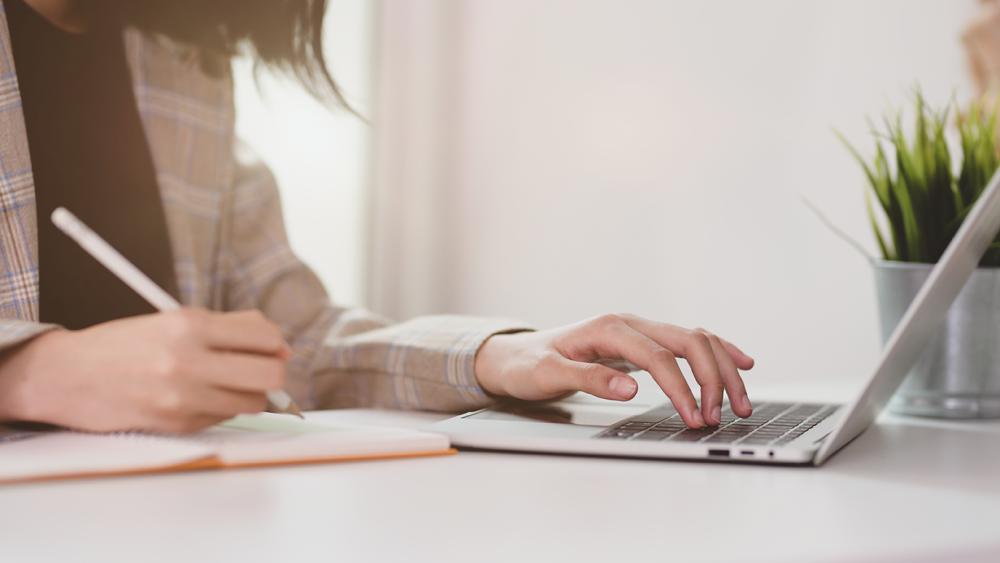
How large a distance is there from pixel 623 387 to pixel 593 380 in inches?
1.4

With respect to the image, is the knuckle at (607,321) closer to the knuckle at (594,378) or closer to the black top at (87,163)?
the knuckle at (594,378)

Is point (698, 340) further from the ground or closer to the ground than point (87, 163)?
closer to the ground

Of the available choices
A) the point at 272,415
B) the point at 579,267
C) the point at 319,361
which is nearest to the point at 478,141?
the point at 579,267

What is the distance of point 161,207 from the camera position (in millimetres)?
1120

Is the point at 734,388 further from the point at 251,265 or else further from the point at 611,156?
the point at 611,156

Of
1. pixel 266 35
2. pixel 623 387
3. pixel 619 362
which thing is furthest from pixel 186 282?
pixel 623 387

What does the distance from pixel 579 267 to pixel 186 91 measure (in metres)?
1.10

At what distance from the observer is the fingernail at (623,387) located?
2.13 feet

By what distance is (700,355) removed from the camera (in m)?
0.69

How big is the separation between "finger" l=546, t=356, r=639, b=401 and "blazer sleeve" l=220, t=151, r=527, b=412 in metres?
0.11

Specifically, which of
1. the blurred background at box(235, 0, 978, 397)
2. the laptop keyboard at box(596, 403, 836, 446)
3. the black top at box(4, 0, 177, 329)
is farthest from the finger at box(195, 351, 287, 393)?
the blurred background at box(235, 0, 978, 397)

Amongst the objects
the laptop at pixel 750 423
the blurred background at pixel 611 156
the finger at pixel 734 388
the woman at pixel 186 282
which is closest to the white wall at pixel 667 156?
the blurred background at pixel 611 156

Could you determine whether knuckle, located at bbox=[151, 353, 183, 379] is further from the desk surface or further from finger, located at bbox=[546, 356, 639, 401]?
finger, located at bbox=[546, 356, 639, 401]

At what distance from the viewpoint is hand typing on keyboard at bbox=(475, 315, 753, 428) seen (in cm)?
66
